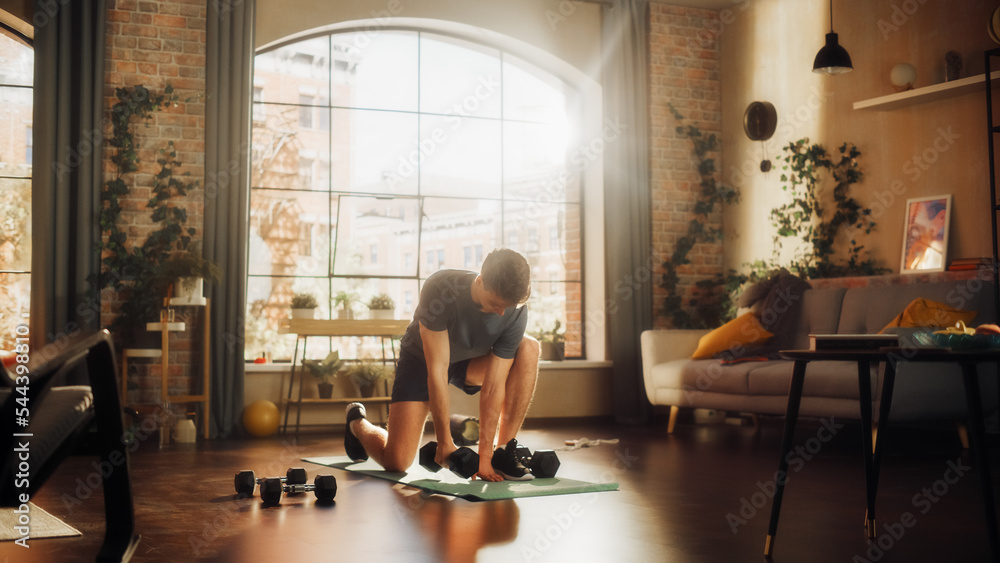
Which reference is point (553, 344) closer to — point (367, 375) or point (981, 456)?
point (367, 375)

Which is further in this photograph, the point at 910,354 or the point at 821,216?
the point at 821,216

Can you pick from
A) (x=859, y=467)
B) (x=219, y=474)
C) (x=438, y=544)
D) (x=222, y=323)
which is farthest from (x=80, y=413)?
(x=222, y=323)

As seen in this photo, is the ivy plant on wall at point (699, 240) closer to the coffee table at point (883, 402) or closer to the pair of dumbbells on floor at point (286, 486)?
the pair of dumbbells on floor at point (286, 486)

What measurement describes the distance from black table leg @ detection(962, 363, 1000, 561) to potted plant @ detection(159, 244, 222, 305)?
4367 millimetres

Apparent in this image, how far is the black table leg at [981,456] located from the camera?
190 cm

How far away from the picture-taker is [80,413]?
1585 millimetres

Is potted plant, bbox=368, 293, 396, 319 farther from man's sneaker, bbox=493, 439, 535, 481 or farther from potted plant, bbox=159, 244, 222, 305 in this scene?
man's sneaker, bbox=493, 439, 535, 481

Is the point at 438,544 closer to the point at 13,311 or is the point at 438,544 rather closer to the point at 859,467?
the point at 859,467

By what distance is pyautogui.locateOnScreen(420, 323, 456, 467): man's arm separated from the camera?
321 cm

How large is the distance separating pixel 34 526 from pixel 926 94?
497 centimetres

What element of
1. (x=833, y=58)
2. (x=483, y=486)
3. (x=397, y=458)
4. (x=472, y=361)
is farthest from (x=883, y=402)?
(x=833, y=58)

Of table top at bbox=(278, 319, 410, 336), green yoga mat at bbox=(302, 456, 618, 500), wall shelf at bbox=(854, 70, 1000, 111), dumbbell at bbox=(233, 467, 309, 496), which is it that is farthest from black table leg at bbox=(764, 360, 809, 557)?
table top at bbox=(278, 319, 410, 336)

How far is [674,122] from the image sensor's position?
7000 mm

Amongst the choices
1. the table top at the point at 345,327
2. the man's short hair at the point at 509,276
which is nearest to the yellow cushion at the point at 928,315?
the man's short hair at the point at 509,276
